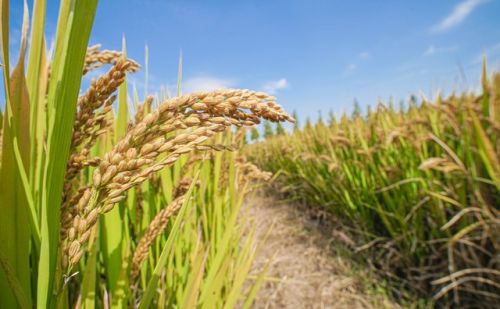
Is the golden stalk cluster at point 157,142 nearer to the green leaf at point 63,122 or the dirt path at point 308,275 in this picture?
the green leaf at point 63,122

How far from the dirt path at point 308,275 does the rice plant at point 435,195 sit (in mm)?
278

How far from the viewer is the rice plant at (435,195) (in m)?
1.83

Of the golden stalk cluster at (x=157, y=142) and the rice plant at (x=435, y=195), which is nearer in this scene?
the golden stalk cluster at (x=157, y=142)

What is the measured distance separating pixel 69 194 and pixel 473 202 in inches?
89.5

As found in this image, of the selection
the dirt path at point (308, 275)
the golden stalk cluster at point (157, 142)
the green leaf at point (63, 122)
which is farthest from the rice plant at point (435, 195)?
the green leaf at point (63, 122)

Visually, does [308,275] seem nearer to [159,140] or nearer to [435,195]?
[435,195]

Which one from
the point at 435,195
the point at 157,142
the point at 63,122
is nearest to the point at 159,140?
the point at 157,142

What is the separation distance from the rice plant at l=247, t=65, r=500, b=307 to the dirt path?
0.91 feet

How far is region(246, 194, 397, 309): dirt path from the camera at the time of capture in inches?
90.6

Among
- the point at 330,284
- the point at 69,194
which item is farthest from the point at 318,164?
the point at 69,194

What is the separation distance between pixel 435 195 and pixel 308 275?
4.45ft

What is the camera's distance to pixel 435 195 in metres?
1.97

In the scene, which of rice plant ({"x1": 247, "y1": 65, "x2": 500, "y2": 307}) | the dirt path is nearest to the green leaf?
the dirt path

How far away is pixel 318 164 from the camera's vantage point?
3926mm
